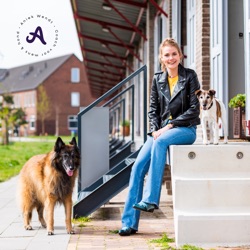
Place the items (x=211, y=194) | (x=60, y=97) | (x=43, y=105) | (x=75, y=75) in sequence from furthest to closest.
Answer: (x=75, y=75) < (x=60, y=97) < (x=43, y=105) < (x=211, y=194)

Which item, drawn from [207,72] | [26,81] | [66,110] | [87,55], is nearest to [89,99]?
[66,110]

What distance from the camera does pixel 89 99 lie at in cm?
7231

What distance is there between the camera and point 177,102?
6.19 m

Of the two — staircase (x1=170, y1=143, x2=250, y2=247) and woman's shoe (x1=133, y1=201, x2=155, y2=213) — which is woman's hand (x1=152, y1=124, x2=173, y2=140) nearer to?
staircase (x1=170, y1=143, x2=250, y2=247)

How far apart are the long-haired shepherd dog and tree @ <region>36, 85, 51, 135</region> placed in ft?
198

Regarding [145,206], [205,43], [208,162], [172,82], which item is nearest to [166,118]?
[172,82]

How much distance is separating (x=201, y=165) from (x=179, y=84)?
90 cm

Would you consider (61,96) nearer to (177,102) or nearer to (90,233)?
(90,233)

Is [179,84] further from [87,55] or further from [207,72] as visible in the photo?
[87,55]

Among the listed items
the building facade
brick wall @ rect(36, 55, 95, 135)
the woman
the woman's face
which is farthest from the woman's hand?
brick wall @ rect(36, 55, 95, 135)

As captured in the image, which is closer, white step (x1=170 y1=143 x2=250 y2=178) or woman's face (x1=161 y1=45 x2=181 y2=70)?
white step (x1=170 y1=143 x2=250 y2=178)

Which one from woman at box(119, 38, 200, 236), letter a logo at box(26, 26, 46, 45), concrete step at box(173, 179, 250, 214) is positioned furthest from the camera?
letter a logo at box(26, 26, 46, 45)

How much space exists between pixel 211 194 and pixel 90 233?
5.01ft

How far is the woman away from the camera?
6023mm
